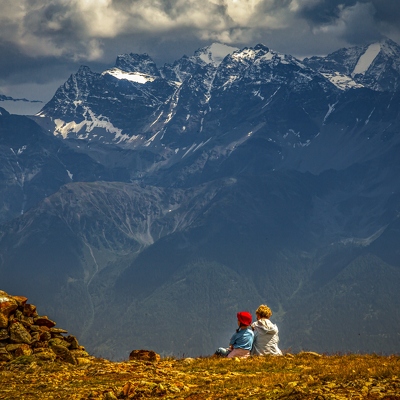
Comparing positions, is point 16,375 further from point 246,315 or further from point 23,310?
point 246,315

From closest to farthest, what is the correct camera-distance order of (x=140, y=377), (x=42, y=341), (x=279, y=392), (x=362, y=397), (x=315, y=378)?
(x=362, y=397) → (x=279, y=392) → (x=315, y=378) → (x=140, y=377) → (x=42, y=341)

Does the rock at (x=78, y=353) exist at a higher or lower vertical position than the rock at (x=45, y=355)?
higher

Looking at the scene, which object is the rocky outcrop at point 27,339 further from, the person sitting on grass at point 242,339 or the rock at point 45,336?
the person sitting on grass at point 242,339

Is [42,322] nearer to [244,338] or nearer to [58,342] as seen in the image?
[58,342]

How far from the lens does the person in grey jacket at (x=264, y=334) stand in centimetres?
3741

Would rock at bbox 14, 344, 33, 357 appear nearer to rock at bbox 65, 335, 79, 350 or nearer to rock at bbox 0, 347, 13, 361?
rock at bbox 0, 347, 13, 361

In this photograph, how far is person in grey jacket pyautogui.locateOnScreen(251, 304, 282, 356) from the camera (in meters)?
37.4

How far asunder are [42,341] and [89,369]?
4.82 metres

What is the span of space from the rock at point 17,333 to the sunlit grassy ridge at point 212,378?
1.95 meters

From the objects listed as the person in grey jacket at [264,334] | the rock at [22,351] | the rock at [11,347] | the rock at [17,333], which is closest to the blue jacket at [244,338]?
the person in grey jacket at [264,334]

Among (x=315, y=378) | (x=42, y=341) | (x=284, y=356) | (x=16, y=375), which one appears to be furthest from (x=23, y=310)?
(x=315, y=378)

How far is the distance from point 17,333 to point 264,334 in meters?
12.8

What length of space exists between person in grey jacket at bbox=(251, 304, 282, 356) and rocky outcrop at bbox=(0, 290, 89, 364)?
9.06 meters

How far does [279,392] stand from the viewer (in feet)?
89.9
